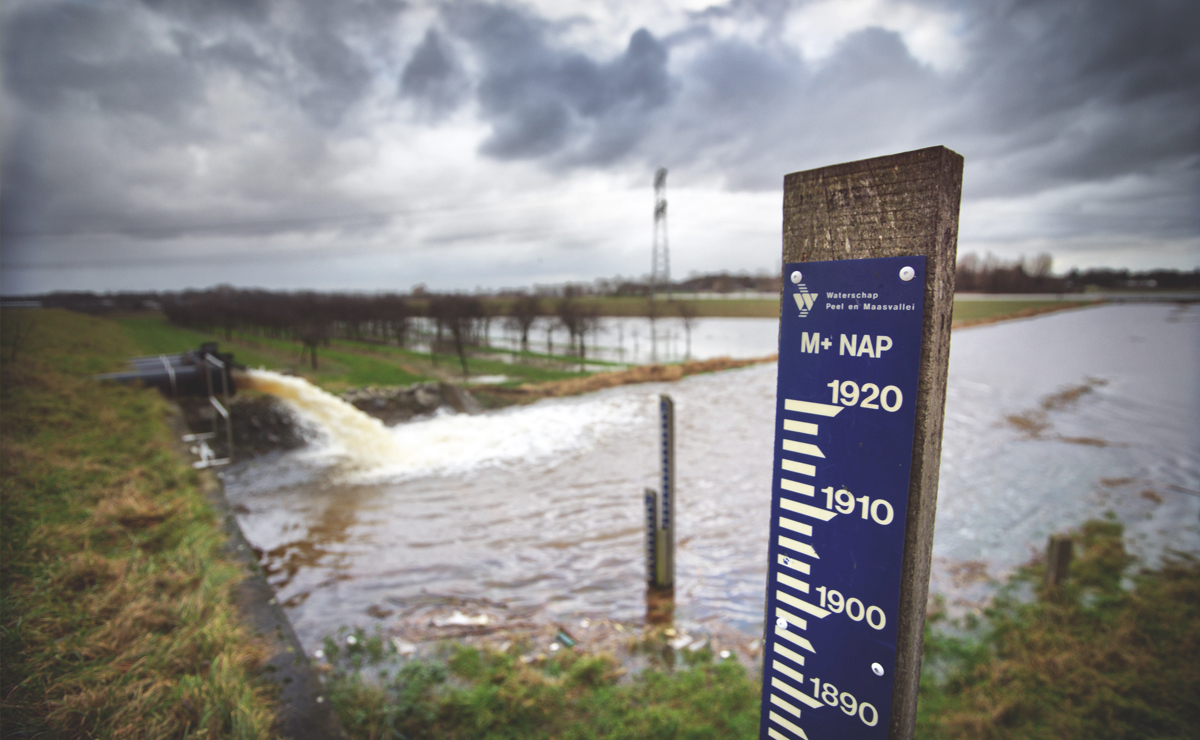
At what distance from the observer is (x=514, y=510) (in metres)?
11.0

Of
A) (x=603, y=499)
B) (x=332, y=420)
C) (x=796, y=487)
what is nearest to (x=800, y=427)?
(x=796, y=487)

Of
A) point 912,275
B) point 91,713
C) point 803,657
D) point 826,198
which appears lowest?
point 91,713

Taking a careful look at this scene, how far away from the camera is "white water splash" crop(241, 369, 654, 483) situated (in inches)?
563

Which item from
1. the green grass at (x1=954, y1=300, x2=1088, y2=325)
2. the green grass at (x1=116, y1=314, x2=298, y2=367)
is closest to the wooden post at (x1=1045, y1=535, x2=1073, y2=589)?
the green grass at (x1=116, y1=314, x2=298, y2=367)

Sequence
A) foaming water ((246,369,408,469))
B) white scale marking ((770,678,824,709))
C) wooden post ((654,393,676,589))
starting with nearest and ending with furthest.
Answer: white scale marking ((770,678,824,709)) < wooden post ((654,393,676,589)) < foaming water ((246,369,408,469))

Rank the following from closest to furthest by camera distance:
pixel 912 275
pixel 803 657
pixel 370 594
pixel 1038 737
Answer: pixel 912 275 < pixel 803 657 < pixel 1038 737 < pixel 370 594

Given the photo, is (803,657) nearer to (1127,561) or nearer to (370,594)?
(370,594)

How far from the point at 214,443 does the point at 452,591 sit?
12.2 metres

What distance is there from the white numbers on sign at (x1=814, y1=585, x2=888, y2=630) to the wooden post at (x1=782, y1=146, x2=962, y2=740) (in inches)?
2.8

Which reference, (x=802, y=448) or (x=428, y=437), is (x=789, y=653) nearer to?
(x=802, y=448)

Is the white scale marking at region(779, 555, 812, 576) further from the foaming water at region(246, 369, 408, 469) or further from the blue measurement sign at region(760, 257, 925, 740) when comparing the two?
the foaming water at region(246, 369, 408, 469)


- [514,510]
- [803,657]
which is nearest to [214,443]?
[514,510]

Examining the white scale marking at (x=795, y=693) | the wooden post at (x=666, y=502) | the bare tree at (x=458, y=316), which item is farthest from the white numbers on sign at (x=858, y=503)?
the bare tree at (x=458, y=316)

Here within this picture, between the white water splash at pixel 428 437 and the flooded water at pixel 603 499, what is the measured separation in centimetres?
9
